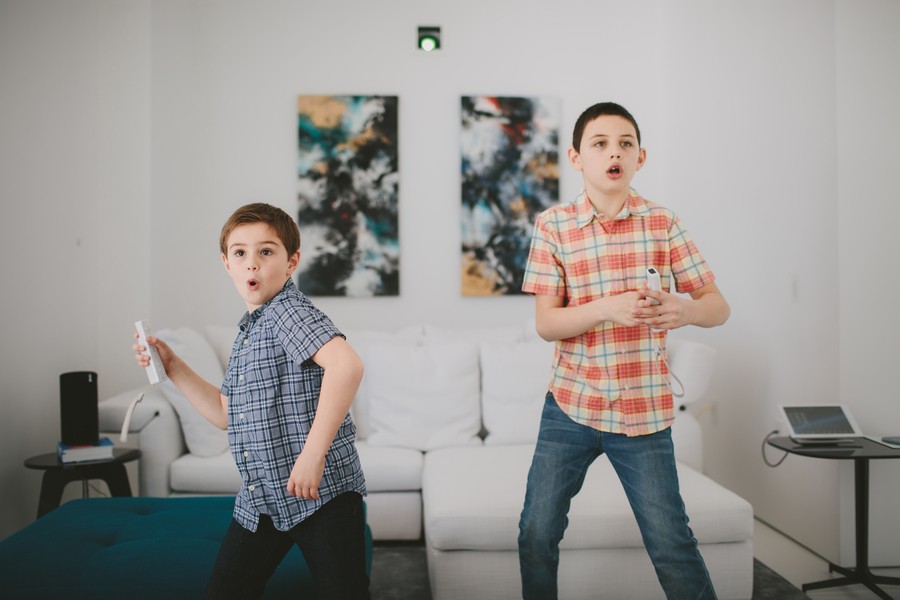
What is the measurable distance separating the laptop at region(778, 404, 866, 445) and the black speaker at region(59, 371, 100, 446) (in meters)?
2.51

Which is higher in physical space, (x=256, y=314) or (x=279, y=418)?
(x=256, y=314)

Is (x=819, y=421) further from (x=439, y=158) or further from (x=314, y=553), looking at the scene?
(x=439, y=158)

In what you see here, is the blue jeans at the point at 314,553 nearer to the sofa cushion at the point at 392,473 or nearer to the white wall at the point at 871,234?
the sofa cushion at the point at 392,473

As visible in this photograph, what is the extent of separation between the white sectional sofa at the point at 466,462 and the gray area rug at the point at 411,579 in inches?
3.8

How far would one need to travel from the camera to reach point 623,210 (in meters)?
1.59

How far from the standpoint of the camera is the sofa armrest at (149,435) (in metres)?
2.58

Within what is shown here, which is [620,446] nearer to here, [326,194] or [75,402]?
[75,402]

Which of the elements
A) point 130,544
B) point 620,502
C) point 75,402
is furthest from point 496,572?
point 75,402

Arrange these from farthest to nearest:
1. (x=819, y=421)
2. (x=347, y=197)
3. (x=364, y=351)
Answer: (x=347, y=197) → (x=364, y=351) → (x=819, y=421)

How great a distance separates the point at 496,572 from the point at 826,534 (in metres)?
1.37

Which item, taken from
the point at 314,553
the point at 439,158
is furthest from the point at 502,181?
the point at 314,553

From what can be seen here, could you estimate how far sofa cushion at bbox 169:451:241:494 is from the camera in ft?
8.47

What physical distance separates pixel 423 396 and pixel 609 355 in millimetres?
1432

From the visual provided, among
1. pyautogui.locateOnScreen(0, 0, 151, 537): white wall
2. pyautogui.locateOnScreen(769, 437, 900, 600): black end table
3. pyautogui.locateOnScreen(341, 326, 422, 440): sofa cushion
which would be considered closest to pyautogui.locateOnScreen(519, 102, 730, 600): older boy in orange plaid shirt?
pyautogui.locateOnScreen(769, 437, 900, 600): black end table
